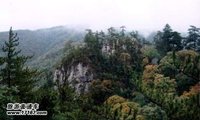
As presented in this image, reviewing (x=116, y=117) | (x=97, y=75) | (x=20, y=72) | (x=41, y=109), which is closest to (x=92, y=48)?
(x=97, y=75)

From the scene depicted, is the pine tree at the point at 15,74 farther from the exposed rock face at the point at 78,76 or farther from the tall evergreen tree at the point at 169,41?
the tall evergreen tree at the point at 169,41

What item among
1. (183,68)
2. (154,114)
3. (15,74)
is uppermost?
(15,74)

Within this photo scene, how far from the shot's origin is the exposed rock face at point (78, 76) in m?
101

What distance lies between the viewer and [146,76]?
89.0 m

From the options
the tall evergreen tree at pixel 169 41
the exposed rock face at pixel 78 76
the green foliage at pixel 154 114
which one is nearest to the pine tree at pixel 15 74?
the green foliage at pixel 154 114

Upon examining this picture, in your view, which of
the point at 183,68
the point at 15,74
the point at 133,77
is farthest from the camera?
the point at 133,77

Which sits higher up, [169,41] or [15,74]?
[15,74]

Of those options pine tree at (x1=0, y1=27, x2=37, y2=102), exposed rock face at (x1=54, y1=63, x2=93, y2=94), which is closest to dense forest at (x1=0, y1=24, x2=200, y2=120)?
exposed rock face at (x1=54, y1=63, x2=93, y2=94)

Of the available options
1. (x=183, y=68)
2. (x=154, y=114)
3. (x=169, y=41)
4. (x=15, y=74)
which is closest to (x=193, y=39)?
(x=169, y=41)

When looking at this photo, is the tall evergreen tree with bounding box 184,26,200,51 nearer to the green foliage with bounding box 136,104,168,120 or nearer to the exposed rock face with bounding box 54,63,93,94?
the exposed rock face with bounding box 54,63,93,94

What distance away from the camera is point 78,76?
106 metres

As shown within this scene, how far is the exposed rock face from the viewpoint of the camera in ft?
333

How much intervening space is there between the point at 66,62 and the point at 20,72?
277 feet

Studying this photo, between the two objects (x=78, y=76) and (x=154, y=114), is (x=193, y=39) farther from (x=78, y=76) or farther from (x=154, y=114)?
(x=154, y=114)
